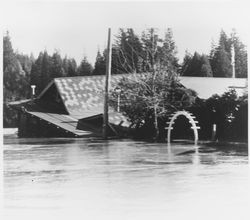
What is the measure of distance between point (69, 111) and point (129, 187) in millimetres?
16415

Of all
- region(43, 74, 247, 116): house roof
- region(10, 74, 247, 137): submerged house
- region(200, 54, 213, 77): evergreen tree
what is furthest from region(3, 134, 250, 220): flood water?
region(43, 74, 247, 116): house roof

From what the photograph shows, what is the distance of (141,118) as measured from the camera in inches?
865

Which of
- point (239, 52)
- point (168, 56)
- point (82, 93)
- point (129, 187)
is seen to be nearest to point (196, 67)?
point (168, 56)

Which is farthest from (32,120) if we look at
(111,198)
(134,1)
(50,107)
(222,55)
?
(111,198)

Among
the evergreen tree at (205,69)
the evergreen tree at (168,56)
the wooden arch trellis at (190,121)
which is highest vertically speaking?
the evergreen tree at (168,56)

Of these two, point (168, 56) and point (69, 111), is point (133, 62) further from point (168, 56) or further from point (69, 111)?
point (69, 111)

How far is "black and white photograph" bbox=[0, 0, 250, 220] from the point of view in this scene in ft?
30.0

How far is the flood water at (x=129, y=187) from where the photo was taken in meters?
8.70

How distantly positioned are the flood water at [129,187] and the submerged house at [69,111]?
9.44 meters

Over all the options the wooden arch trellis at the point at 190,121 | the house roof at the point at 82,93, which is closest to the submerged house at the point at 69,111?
the house roof at the point at 82,93

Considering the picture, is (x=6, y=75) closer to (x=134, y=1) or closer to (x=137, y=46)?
(x=134, y=1)

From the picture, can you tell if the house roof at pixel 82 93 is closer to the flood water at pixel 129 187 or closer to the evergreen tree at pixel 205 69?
the evergreen tree at pixel 205 69

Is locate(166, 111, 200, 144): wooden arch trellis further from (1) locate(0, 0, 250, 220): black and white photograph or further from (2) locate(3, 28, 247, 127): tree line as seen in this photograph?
(2) locate(3, 28, 247, 127): tree line

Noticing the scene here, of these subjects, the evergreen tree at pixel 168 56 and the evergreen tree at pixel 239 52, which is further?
the evergreen tree at pixel 168 56
